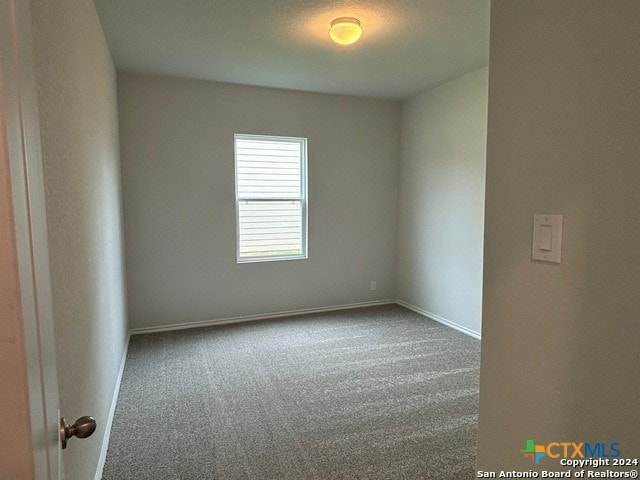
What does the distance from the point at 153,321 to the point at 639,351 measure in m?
4.12

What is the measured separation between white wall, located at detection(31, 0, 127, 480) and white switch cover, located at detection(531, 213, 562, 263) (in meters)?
1.46

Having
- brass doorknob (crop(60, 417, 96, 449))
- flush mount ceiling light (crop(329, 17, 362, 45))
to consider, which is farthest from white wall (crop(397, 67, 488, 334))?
brass doorknob (crop(60, 417, 96, 449))

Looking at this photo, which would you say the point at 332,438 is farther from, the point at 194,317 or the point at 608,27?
the point at 194,317

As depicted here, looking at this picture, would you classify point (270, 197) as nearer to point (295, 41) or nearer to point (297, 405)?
point (295, 41)

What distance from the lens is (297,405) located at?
8.52 ft

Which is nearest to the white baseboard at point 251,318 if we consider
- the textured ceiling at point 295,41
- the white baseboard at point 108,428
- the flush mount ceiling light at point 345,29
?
the white baseboard at point 108,428

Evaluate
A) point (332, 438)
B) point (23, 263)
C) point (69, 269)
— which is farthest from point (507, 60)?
point (332, 438)

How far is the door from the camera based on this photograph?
504 mm

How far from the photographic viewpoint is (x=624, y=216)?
31.6 inches

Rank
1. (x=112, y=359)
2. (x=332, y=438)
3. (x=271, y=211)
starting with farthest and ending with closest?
(x=271, y=211) → (x=112, y=359) → (x=332, y=438)

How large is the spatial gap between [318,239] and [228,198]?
120 centimetres

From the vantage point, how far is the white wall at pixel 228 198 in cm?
389

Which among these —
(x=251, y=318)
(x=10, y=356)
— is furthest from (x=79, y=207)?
(x=251, y=318)

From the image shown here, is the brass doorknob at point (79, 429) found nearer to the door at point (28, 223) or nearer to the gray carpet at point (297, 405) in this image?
the door at point (28, 223)
